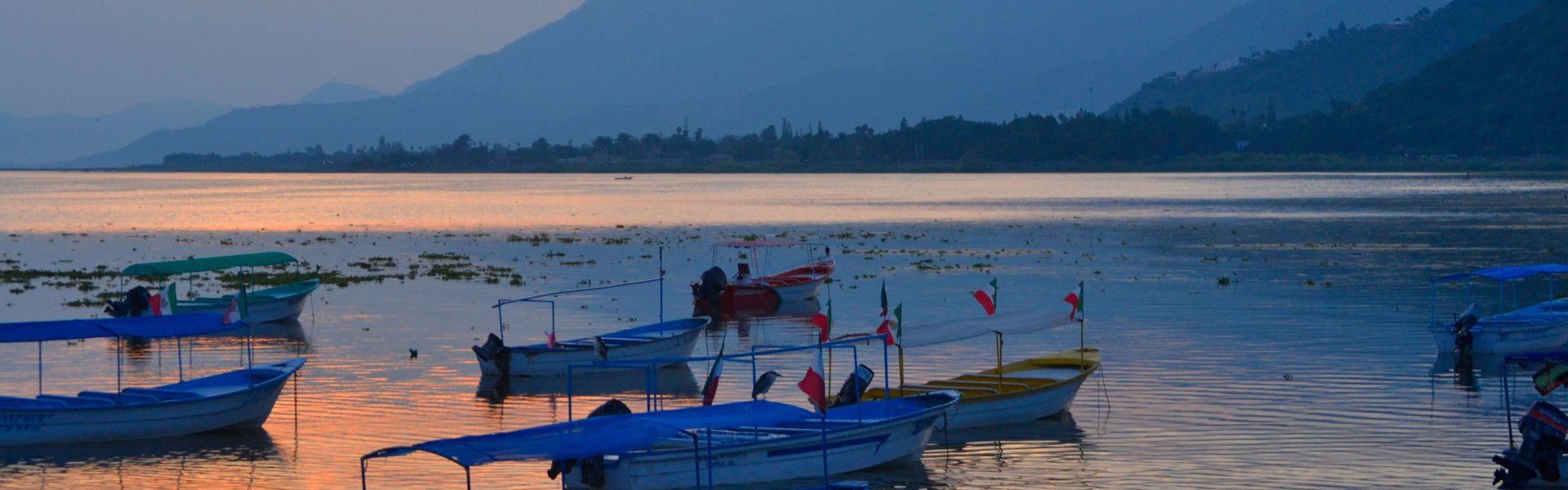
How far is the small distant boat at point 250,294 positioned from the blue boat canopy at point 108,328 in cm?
1116

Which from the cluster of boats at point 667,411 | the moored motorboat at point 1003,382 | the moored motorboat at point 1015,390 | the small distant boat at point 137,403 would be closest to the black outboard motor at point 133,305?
the cluster of boats at point 667,411

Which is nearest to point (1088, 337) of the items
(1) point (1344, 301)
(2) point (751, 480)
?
(1) point (1344, 301)

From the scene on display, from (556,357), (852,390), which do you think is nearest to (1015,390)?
(852,390)

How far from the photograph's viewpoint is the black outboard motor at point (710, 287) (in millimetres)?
39938

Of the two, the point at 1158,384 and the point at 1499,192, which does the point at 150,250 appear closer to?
the point at 1158,384

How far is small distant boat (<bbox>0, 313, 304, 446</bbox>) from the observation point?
21016mm

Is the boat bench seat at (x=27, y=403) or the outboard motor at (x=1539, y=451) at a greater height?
the boat bench seat at (x=27, y=403)

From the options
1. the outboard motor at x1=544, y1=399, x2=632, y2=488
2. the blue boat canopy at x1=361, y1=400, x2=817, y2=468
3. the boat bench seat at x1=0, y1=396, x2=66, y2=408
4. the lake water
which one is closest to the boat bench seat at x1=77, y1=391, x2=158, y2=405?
the boat bench seat at x1=0, y1=396, x2=66, y2=408

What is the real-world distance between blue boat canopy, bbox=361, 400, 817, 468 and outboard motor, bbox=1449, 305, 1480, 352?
18.4 m

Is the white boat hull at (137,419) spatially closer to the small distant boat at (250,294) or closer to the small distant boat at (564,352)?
the small distant boat at (564,352)

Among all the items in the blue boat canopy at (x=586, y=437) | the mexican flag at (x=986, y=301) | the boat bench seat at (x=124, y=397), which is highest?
the mexican flag at (x=986, y=301)

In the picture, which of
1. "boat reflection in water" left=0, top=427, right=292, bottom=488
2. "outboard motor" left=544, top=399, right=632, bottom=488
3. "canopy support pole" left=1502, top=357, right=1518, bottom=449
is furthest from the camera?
"boat reflection in water" left=0, top=427, right=292, bottom=488

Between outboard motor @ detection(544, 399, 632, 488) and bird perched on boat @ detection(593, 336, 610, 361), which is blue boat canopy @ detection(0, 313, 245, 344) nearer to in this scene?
bird perched on boat @ detection(593, 336, 610, 361)

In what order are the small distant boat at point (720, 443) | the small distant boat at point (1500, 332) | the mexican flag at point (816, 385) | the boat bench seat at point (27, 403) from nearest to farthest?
1. the small distant boat at point (720, 443)
2. the mexican flag at point (816, 385)
3. the boat bench seat at point (27, 403)
4. the small distant boat at point (1500, 332)
